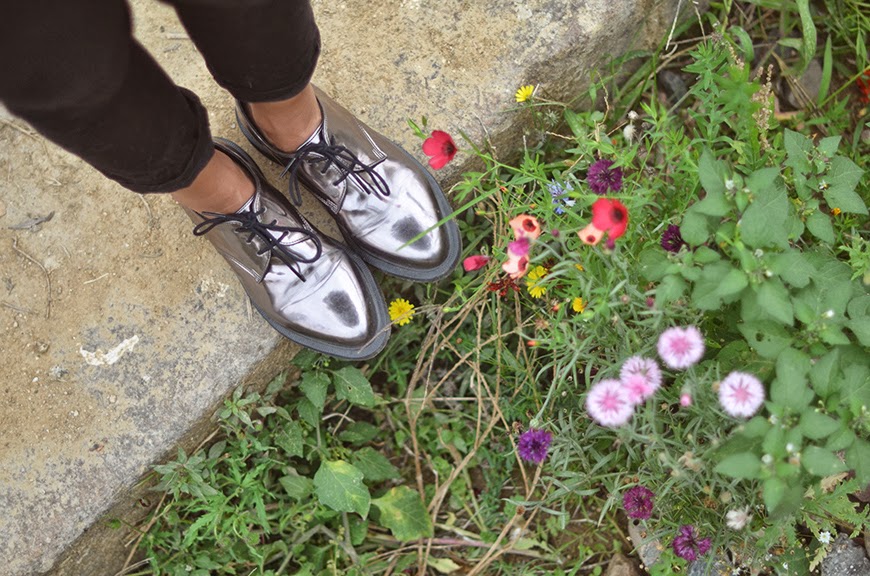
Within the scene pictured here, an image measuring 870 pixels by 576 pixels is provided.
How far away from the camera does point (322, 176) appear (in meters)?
1.94

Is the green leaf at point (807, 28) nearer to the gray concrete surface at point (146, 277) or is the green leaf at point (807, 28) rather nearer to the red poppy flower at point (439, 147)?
the gray concrete surface at point (146, 277)

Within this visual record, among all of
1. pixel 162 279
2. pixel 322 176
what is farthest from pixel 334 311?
pixel 162 279

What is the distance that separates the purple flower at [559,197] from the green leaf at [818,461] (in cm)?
77

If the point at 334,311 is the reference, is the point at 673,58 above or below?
above

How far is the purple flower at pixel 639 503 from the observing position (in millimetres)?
1681

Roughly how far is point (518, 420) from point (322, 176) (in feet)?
2.87

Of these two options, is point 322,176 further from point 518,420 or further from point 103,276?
point 518,420

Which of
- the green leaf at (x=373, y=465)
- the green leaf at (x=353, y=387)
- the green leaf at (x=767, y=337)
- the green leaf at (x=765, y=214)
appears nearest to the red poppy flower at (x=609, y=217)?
the green leaf at (x=765, y=214)

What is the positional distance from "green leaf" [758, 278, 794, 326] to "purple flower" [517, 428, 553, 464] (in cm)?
57

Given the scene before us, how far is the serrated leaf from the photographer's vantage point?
1.58 metres

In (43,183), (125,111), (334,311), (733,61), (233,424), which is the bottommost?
(233,424)

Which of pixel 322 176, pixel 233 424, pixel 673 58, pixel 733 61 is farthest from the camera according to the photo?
pixel 673 58

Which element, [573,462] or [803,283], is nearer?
[803,283]

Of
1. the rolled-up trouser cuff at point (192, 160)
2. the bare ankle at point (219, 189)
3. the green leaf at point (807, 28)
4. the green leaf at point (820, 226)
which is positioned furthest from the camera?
the green leaf at point (807, 28)
